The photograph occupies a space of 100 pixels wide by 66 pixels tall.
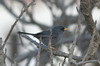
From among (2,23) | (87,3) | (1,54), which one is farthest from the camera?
(2,23)

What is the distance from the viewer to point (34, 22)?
5.04 meters

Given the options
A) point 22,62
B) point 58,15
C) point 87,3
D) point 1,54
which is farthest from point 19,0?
point 1,54

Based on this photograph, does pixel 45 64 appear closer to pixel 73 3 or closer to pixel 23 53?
pixel 23 53

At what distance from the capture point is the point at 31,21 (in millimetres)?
4992

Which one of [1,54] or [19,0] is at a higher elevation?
[19,0]

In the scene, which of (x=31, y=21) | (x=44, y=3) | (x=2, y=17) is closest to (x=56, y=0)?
(x=44, y=3)

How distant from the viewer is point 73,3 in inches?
201

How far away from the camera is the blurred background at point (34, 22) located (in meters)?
4.86

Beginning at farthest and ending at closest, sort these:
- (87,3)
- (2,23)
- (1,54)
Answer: (2,23) → (87,3) → (1,54)

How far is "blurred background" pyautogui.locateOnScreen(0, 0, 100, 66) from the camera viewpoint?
486 cm

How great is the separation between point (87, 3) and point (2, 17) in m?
3.04

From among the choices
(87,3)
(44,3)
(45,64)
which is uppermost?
(44,3)

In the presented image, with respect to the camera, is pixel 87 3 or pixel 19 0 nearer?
pixel 87 3

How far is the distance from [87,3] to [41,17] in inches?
124
